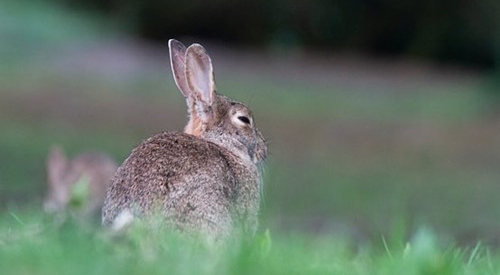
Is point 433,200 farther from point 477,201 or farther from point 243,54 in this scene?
point 243,54

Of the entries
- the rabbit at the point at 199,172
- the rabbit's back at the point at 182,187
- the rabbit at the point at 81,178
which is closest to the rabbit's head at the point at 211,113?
the rabbit at the point at 199,172

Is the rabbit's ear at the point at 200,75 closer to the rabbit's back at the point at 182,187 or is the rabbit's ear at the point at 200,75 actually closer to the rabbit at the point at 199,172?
the rabbit at the point at 199,172

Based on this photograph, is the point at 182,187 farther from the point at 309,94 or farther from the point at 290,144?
the point at 309,94

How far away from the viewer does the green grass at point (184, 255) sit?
16.5ft

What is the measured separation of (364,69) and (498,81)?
3726 millimetres

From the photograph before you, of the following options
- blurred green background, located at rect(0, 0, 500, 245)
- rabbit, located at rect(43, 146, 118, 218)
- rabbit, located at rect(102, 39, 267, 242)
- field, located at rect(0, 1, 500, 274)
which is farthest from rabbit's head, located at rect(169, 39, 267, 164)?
blurred green background, located at rect(0, 0, 500, 245)

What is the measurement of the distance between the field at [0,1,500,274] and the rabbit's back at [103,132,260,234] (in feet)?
0.86

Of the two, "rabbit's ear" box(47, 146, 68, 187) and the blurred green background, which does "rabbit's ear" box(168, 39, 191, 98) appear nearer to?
"rabbit's ear" box(47, 146, 68, 187)

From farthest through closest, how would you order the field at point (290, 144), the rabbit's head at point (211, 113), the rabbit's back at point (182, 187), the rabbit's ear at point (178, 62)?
the rabbit's ear at point (178, 62)
the rabbit's head at point (211, 113)
the rabbit's back at point (182, 187)
the field at point (290, 144)

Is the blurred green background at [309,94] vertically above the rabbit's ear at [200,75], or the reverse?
the rabbit's ear at [200,75]

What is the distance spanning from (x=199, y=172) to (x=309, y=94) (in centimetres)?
1819

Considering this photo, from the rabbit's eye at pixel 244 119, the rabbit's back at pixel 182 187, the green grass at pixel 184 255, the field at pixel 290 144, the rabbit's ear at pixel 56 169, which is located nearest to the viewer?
the green grass at pixel 184 255

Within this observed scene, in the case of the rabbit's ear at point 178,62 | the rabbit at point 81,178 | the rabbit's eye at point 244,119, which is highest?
the rabbit's ear at point 178,62

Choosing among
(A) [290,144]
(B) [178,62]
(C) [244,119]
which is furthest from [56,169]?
(A) [290,144]
